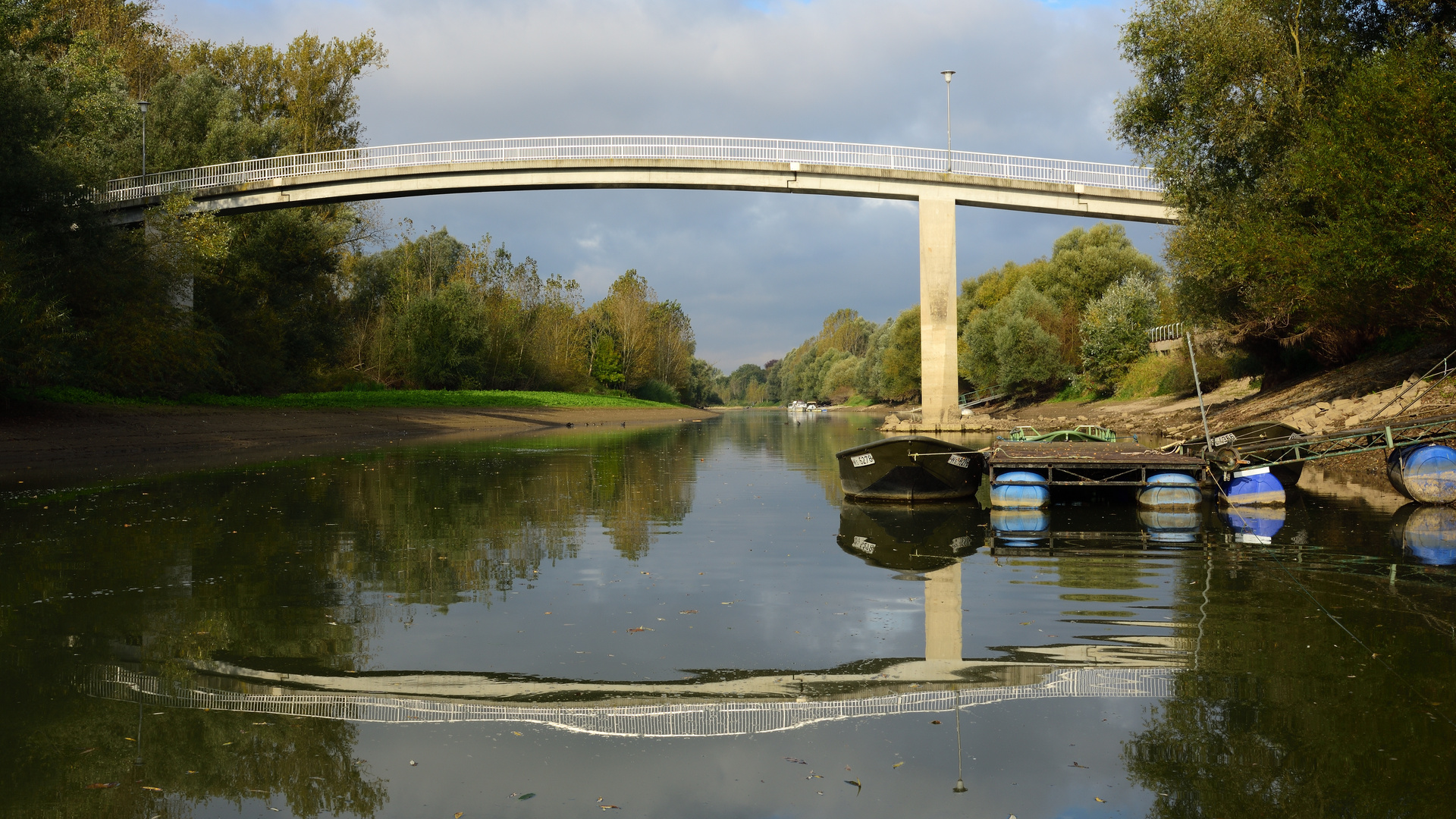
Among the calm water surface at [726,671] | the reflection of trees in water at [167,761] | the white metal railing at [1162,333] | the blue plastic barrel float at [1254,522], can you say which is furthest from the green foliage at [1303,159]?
the reflection of trees in water at [167,761]

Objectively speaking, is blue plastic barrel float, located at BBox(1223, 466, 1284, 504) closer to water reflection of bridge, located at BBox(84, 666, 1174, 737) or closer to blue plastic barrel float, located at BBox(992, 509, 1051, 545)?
blue plastic barrel float, located at BBox(992, 509, 1051, 545)

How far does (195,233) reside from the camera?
37.6 meters

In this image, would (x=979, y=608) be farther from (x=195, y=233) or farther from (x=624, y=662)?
(x=195, y=233)

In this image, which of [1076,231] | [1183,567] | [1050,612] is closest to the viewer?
[1050,612]

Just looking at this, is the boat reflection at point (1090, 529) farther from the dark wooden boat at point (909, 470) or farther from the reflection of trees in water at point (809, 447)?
the reflection of trees in water at point (809, 447)

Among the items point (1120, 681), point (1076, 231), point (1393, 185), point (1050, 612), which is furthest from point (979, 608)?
point (1076, 231)

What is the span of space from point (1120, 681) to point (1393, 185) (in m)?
17.4

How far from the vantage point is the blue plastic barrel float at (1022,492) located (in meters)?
16.2

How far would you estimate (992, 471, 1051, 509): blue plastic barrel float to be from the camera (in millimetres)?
16188

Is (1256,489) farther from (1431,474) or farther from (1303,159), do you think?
(1303,159)

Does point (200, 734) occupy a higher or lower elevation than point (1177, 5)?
lower

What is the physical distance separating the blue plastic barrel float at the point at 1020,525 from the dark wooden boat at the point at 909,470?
1.14m

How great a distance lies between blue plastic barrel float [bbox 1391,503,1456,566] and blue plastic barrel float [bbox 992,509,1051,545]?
13.9 ft

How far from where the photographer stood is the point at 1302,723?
547cm
